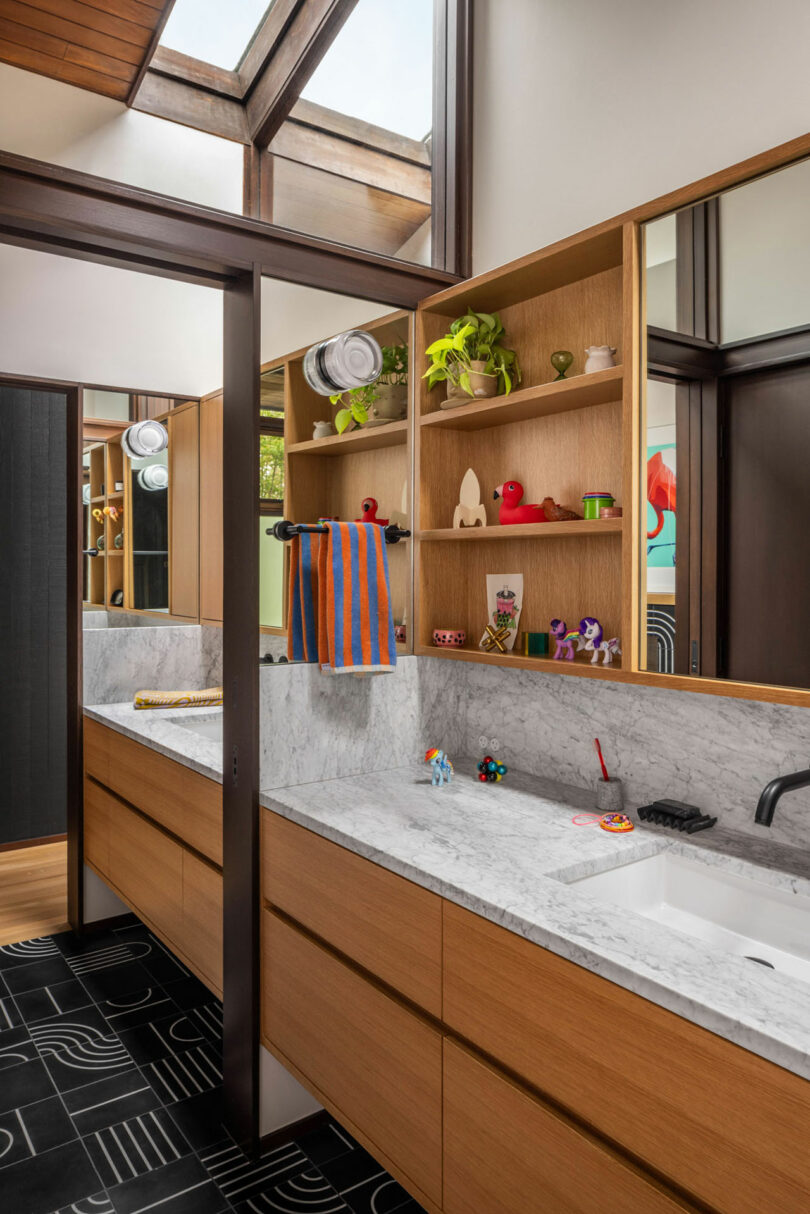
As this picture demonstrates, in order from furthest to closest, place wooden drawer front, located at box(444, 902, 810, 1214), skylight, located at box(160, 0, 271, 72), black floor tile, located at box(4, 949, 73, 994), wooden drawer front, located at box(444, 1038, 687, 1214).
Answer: black floor tile, located at box(4, 949, 73, 994) < skylight, located at box(160, 0, 271, 72) < wooden drawer front, located at box(444, 1038, 687, 1214) < wooden drawer front, located at box(444, 902, 810, 1214)

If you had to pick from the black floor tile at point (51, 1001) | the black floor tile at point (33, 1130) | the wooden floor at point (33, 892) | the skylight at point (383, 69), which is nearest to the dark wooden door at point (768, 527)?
the skylight at point (383, 69)

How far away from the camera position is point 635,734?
183cm

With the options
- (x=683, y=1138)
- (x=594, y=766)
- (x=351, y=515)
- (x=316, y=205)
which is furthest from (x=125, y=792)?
(x=683, y=1138)

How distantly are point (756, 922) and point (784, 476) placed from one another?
775mm

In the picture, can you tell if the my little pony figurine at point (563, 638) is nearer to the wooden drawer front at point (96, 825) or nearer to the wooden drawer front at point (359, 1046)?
the wooden drawer front at point (359, 1046)

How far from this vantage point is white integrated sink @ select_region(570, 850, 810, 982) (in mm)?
1348

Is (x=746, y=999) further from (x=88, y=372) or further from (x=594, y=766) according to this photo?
(x=88, y=372)

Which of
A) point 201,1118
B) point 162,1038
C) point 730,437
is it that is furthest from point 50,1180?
point 730,437

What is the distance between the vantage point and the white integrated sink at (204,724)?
2941 mm

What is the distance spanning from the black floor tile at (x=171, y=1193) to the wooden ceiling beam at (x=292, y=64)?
2.45 meters

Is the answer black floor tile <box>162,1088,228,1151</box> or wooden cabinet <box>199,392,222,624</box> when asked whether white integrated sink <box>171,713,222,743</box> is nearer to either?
wooden cabinet <box>199,392,222,624</box>

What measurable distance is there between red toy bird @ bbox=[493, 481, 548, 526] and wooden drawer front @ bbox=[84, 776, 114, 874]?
6.04 feet

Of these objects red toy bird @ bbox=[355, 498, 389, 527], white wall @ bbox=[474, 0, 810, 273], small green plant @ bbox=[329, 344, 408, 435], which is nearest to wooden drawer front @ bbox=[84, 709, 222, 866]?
red toy bird @ bbox=[355, 498, 389, 527]

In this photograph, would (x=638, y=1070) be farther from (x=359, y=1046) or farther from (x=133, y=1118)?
(x=133, y=1118)
